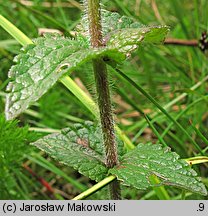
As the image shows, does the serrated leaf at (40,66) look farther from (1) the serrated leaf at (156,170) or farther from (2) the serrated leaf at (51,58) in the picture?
(1) the serrated leaf at (156,170)

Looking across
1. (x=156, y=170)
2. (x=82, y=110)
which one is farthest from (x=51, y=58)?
(x=82, y=110)

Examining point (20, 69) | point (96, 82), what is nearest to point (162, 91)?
point (96, 82)

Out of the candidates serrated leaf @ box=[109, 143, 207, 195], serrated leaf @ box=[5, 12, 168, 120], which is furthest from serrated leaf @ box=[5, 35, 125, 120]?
serrated leaf @ box=[109, 143, 207, 195]

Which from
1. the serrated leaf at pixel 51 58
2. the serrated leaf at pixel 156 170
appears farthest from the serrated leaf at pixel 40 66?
the serrated leaf at pixel 156 170

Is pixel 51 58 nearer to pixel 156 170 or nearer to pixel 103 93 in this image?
pixel 103 93

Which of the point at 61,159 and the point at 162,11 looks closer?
the point at 61,159

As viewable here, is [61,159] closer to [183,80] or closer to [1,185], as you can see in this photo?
[1,185]

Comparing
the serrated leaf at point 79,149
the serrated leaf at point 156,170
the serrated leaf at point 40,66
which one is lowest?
the serrated leaf at point 156,170
